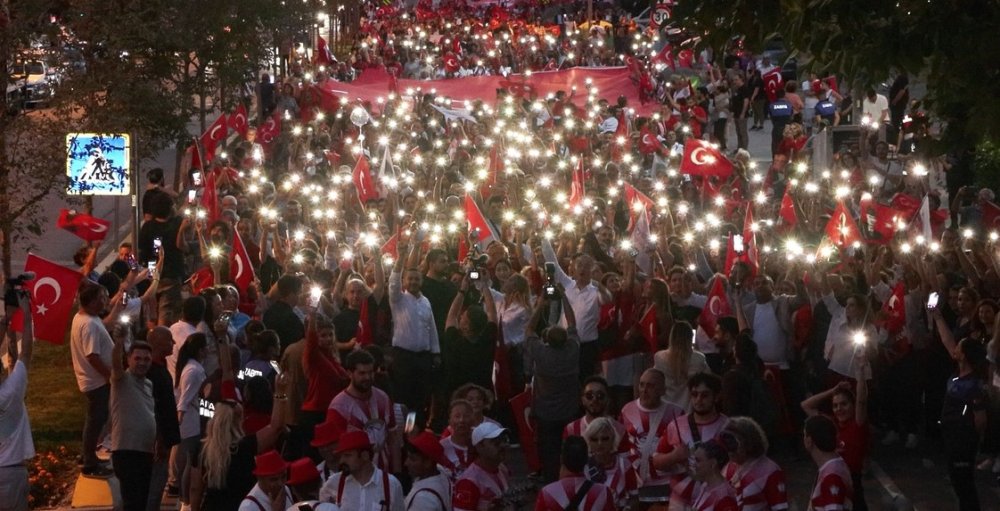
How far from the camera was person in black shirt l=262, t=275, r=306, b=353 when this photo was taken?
13727 mm

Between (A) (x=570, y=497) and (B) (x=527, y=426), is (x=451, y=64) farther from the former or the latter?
(A) (x=570, y=497)

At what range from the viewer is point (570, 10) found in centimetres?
7244

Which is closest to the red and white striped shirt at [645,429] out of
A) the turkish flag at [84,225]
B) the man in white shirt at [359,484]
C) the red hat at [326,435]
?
the red hat at [326,435]

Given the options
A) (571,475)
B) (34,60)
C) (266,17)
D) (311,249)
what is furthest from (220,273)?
(266,17)

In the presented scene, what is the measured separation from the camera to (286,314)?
45.2 ft

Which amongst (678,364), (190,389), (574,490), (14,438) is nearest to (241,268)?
(190,389)

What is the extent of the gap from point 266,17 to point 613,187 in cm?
870

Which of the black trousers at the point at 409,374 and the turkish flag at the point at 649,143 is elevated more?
the turkish flag at the point at 649,143

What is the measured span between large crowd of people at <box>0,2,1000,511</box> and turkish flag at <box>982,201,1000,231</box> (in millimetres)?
37

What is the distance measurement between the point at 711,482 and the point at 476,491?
122 centimetres

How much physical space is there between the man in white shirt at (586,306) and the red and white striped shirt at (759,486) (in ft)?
17.6

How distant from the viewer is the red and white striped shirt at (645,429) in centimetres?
1029

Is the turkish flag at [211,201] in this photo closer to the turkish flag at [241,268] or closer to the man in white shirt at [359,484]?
the turkish flag at [241,268]

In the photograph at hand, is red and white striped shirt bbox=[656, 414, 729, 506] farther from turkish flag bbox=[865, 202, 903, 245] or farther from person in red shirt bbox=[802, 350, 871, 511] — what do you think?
turkish flag bbox=[865, 202, 903, 245]
